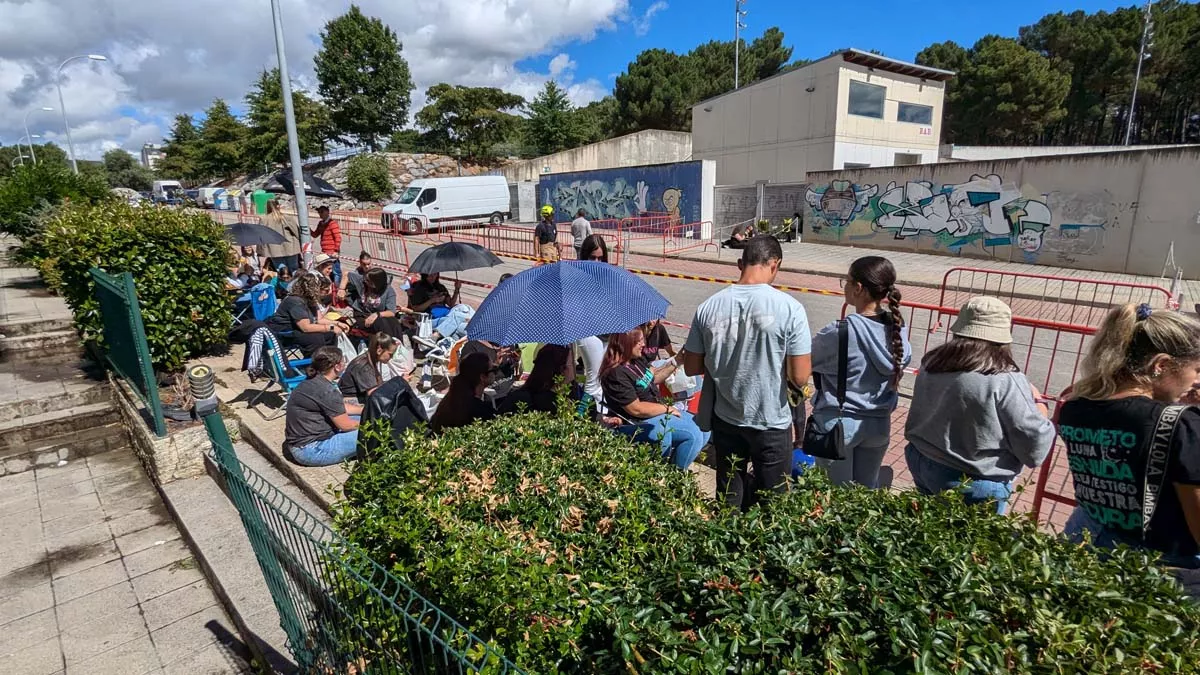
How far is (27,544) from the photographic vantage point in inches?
183

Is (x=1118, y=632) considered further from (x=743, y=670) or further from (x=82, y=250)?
(x=82, y=250)

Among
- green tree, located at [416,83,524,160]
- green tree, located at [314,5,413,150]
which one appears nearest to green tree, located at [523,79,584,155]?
Answer: green tree, located at [416,83,524,160]

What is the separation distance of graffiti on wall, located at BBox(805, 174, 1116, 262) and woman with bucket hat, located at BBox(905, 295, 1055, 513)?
631 inches

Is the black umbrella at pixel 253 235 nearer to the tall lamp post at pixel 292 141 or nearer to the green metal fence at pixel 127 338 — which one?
the tall lamp post at pixel 292 141

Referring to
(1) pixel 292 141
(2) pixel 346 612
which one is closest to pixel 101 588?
(2) pixel 346 612

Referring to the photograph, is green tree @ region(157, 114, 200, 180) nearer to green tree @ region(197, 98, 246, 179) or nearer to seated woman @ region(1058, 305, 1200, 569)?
green tree @ region(197, 98, 246, 179)

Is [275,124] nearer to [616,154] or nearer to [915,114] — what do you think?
[616,154]

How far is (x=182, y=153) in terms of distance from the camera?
61812 millimetres

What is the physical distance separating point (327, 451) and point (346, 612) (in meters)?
2.80

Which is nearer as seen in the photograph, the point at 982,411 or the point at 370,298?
the point at 982,411

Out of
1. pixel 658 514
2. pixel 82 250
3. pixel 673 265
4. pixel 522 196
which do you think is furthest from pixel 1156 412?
pixel 522 196

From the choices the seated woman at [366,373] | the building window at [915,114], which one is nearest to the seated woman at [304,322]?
the seated woman at [366,373]

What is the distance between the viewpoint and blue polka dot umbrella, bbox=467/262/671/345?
4041mm

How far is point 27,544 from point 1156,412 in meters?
7.03
